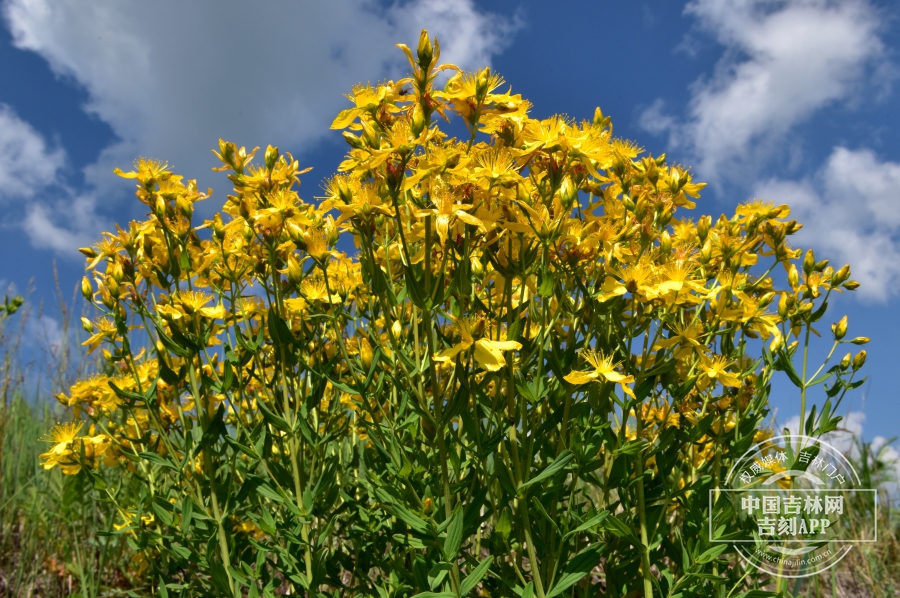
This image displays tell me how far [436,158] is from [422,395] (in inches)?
25.0

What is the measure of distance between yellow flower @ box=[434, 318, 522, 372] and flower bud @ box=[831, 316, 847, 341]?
1609 mm

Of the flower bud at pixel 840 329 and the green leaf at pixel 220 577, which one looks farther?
the flower bud at pixel 840 329

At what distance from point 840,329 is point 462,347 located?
67.9 inches

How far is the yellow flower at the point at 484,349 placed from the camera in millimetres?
1460

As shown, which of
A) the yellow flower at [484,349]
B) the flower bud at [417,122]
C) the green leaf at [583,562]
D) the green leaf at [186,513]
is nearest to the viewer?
the yellow flower at [484,349]

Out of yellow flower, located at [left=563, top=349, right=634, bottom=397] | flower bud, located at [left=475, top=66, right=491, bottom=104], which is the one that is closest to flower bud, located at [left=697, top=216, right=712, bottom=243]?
yellow flower, located at [left=563, top=349, right=634, bottom=397]

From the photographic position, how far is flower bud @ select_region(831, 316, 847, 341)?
2367 mm

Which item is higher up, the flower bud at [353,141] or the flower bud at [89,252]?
the flower bud at [353,141]

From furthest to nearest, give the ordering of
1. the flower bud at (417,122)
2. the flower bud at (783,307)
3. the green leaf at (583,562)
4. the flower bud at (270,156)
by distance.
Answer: the flower bud at (783,307) → the flower bud at (270,156) → the green leaf at (583,562) → the flower bud at (417,122)

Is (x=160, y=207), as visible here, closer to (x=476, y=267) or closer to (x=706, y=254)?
(x=476, y=267)

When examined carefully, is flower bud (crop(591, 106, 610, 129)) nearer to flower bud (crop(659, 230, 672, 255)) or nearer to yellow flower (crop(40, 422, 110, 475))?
flower bud (crop(659, 230, 672, 255))

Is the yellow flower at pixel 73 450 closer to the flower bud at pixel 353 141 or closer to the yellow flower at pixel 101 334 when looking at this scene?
the yellow flower at pixel 101 334

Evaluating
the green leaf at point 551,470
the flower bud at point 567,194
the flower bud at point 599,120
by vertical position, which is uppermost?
the flower bud at point 599,120

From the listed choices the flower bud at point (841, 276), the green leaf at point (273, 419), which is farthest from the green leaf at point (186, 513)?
the flower bud at point (841, 276)
